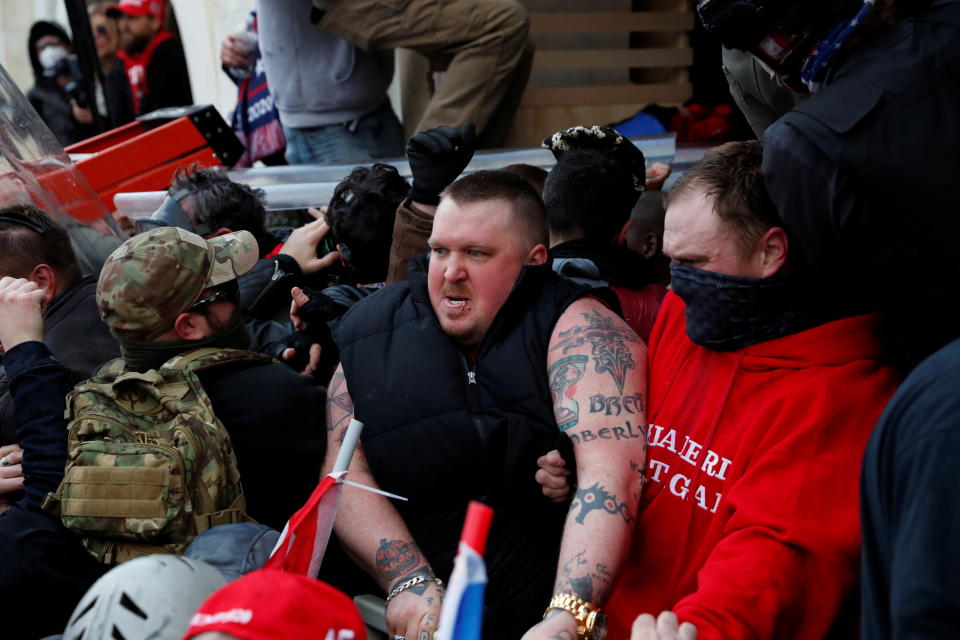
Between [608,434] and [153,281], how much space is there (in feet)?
4.42

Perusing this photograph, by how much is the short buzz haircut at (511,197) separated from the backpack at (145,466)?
2.95 feet

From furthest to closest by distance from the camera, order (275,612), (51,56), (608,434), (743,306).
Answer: (51,56), (608,434), (743,306), (275,612)

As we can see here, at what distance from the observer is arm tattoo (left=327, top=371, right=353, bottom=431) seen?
2939 mm

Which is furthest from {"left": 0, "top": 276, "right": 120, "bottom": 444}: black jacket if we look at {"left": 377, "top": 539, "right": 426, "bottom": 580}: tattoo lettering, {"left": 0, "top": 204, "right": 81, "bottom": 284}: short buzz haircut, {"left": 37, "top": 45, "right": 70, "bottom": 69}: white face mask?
{"left": 37, "top": 45, "right": 70, "bottom": 69}: white face mask

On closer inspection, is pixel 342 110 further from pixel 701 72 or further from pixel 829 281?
pixel 829 281

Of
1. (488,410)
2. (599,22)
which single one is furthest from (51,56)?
(488,410)

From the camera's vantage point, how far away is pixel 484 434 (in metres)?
2.68

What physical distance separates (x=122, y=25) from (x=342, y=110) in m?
3.39

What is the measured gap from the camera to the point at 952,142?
2.09 metres

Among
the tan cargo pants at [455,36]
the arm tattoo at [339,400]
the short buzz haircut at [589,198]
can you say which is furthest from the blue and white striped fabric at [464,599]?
the tan cargo pants at [455,36]

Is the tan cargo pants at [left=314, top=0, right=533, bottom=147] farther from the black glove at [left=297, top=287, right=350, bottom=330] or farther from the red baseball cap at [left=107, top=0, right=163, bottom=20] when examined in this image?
the red baseball cap at [left=107, top=0, right=163, bottom=20]

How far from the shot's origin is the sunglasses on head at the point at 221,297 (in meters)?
2.93

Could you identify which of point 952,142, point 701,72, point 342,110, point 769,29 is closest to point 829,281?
point 952,142

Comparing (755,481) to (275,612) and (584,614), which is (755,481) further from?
(275,612)
